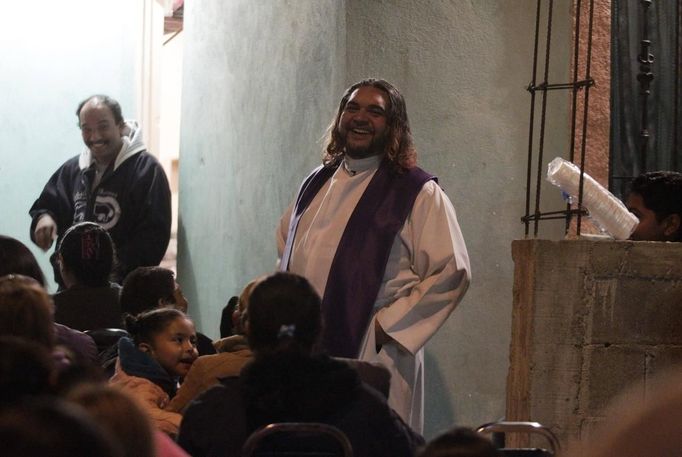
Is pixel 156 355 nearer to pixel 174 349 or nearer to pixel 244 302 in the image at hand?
pixel 174 349

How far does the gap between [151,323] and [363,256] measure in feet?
3.63

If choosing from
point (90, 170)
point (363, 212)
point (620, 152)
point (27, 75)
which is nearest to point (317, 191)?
point (363, 212)

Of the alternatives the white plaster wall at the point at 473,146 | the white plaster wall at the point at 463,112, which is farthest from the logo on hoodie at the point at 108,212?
the white plaster wall at the point at 473,146

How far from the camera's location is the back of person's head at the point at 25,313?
3.85 meters

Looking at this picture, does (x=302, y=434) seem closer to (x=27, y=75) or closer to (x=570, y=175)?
(x=570, y=175)

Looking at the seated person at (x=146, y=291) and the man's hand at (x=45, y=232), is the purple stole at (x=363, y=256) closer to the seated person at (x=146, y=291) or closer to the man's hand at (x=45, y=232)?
the seated person at (x=146, y=291)

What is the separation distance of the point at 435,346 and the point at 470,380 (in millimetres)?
263

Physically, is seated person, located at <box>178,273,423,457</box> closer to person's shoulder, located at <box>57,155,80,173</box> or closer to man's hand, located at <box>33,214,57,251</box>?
man's hand, located at <box>33,214,57,251</box>

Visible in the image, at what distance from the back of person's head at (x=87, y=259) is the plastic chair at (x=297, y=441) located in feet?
9.48

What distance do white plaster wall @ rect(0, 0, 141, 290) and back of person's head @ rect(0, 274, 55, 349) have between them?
657 cm

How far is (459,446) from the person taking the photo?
2686 millimetres

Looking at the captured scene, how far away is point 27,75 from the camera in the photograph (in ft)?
34.5

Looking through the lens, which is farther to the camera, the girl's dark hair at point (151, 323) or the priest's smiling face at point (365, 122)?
the priest's smiling face at point (365, 122)

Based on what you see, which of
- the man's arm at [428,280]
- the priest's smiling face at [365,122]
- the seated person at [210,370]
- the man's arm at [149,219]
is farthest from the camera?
the man's arm at [149,219]
